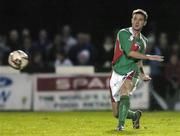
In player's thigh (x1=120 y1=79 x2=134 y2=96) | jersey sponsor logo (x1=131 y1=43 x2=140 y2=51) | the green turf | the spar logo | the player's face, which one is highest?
the player's face

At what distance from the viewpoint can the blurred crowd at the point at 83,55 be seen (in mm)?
Answer: 22484

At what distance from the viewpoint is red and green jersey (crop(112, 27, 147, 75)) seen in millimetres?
13305

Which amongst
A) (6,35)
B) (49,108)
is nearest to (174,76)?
(49,108)

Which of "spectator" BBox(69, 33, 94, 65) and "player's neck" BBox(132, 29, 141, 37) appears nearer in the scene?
"player's neck" BBox(132, 29, 141, 37)

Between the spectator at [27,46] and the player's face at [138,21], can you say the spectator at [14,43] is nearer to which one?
the spectator at [27,46]

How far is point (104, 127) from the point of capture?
1485cm

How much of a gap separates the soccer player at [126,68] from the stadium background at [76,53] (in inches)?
175

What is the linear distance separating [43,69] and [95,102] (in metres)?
1.90

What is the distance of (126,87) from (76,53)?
10.1 meters

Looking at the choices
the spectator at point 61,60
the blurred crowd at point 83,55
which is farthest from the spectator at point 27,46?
the spectator at point 61,60

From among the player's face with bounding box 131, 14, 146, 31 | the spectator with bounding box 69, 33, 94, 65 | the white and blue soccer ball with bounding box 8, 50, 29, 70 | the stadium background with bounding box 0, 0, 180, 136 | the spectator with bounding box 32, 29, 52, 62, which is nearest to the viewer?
the player's face with bounding box 131, 14, 146, 31

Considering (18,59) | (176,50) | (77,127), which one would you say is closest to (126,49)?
(77,127)

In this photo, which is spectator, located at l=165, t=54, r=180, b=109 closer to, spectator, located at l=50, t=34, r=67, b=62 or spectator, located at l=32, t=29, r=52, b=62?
spectator, located at l=50, t=34, r=67, b=62

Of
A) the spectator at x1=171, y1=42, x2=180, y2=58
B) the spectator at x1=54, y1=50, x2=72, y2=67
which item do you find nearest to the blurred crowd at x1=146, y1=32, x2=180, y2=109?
the spectator at x1=171, y1=42, x2=180, y2=58
